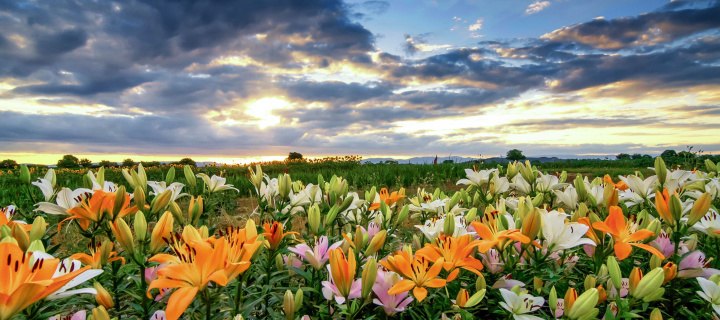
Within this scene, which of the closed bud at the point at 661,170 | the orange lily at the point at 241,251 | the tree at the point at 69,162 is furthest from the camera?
the tree at the point at 69,162

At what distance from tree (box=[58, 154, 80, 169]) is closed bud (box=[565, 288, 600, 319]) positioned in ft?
76.4

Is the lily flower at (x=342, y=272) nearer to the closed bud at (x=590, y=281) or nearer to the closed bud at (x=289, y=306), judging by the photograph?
the closed bud at (x=289, y=306)

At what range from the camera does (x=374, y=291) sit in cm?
130

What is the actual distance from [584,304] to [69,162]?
81.4 feet

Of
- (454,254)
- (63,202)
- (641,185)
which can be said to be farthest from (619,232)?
Answer: (63,202)

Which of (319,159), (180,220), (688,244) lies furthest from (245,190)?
(319,159)

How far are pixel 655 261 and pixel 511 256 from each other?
59cm

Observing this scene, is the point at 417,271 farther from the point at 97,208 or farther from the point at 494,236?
the point at 97,208

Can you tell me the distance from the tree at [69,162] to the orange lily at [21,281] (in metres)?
22.4

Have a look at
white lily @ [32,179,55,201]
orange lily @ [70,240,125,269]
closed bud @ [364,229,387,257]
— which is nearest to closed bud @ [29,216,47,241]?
orange lily @ [70,240,125,269]

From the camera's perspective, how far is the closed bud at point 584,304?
1.12 metres

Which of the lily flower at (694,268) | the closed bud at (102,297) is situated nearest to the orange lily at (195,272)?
the closed bud at (102,297)

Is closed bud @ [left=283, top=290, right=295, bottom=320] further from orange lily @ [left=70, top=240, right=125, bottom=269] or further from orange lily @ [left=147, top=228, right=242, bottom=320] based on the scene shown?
orange lily @ [left=70, top=240, right=125, bottom=269]

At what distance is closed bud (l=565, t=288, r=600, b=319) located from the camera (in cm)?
112
